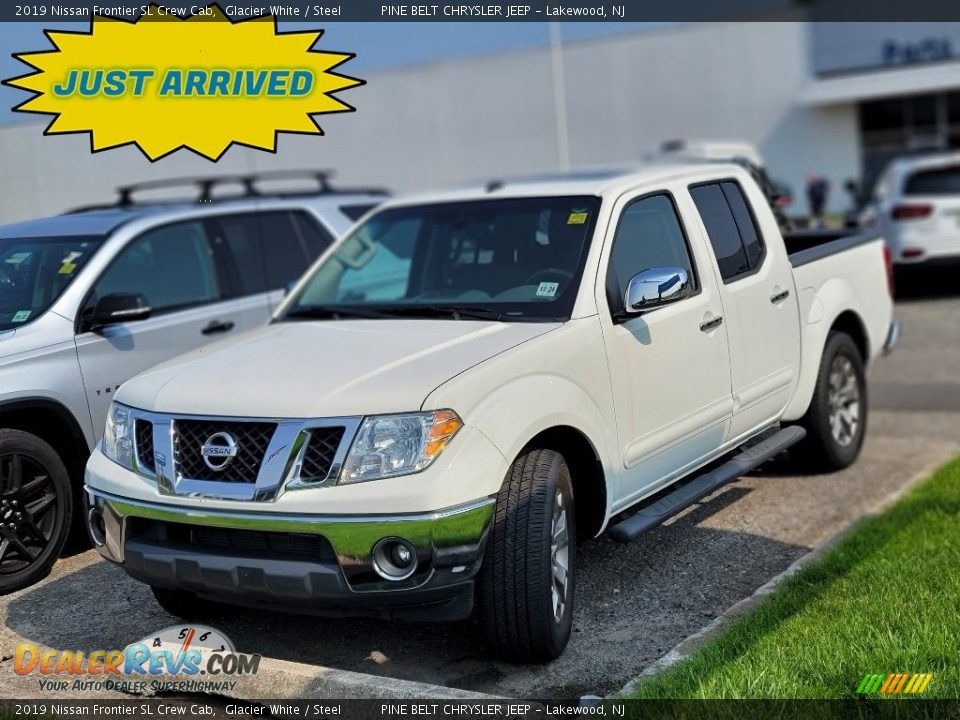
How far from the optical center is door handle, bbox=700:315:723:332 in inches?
221

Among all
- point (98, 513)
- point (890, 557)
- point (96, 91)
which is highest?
point (96, 91)

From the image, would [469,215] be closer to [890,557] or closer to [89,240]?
[89,240]

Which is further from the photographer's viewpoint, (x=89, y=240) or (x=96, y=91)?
(x=89, y=240)

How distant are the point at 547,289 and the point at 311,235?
3292 mm

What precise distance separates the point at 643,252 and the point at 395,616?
2.26m

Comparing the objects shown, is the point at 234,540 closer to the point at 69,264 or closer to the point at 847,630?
the point at 847,630

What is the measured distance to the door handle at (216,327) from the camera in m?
6.96

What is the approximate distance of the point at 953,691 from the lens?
12.4 ft

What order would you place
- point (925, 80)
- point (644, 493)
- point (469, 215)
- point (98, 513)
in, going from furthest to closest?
1. point (925, 80)
2. point (469, 215)
3. point (644, 493)
4. point (98, 513)

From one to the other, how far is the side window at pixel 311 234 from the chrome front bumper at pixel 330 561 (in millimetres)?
3876

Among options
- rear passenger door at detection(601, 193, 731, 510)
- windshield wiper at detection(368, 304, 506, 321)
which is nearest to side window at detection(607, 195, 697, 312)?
rear passenger door at detection(601, 193, 731, 510)

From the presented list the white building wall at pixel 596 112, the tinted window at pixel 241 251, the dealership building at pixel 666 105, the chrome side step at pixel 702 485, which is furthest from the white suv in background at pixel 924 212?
the white building wall at pixel 596 112

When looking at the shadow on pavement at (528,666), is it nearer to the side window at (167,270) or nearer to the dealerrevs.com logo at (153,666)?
the dealerrevs.com logo at (153,666)

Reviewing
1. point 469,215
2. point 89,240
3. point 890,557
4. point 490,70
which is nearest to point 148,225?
point 89,240
